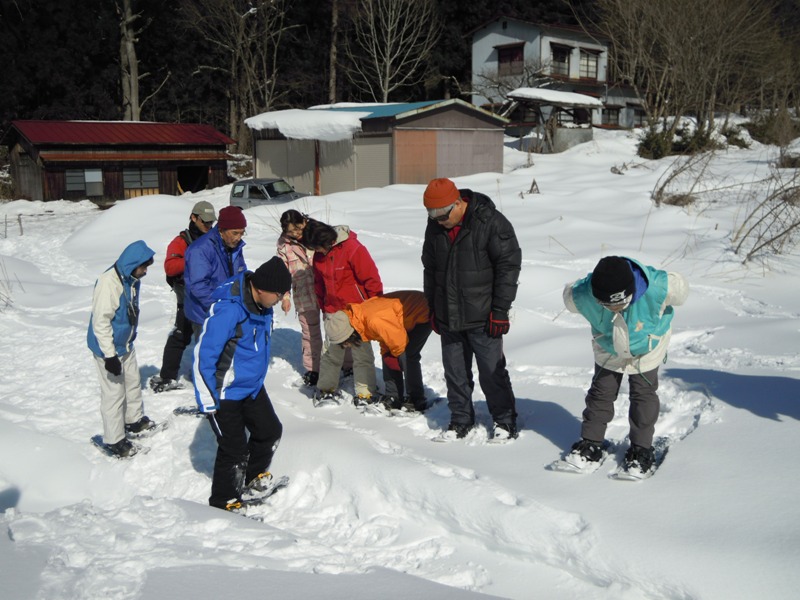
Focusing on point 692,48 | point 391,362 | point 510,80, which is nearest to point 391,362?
point 391,362

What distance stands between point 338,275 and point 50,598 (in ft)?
10.7

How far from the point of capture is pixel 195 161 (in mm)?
30016

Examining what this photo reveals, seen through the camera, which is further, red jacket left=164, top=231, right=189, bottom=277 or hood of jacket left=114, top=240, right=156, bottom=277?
red jacket left=164, top=231, right=189, bottom=277

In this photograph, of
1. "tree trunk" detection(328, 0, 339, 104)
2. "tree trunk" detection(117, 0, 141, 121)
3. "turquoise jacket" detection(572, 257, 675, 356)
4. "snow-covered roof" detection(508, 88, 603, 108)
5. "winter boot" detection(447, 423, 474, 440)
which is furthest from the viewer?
"tree trunk" detection(328, 0, 339, 104)

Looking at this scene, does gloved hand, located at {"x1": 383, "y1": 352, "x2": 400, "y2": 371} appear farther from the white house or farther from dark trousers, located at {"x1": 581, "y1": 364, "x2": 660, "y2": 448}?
the white house

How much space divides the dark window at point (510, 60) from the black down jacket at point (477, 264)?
128 ft

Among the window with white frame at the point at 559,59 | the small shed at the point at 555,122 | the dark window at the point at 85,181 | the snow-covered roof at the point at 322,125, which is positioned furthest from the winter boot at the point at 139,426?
the window with white frame at the point at 559,59

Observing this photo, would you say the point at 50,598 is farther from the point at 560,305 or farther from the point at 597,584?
the point at 560,305

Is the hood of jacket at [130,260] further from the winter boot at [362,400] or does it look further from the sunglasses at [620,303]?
the sunglasses at [620,303]

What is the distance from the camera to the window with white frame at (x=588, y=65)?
42.9 meters

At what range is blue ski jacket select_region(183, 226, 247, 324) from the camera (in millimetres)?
5746

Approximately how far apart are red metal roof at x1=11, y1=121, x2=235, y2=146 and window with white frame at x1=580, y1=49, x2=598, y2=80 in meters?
23.3

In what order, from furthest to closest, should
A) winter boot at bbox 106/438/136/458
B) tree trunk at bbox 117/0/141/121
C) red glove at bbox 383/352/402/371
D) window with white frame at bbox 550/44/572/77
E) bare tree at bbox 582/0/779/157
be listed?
1. window with white frame at bbox 550/44/572/77
2. tree trunk at bbox 117/0/141/121
3. bare tree at bbox 582/0/779/157
4. red glove at bbox 383/352/402/371
5. winter boot at bbox 106/438/136/458

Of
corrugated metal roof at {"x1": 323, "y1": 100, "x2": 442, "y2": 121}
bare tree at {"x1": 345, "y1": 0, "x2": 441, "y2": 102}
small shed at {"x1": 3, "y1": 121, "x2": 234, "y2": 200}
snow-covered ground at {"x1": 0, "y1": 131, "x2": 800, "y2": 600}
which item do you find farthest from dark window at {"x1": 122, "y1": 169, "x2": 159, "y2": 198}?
snow-covered ground at {"x1": 0, "y1": 131, "x2": 800, "y2": 600}
